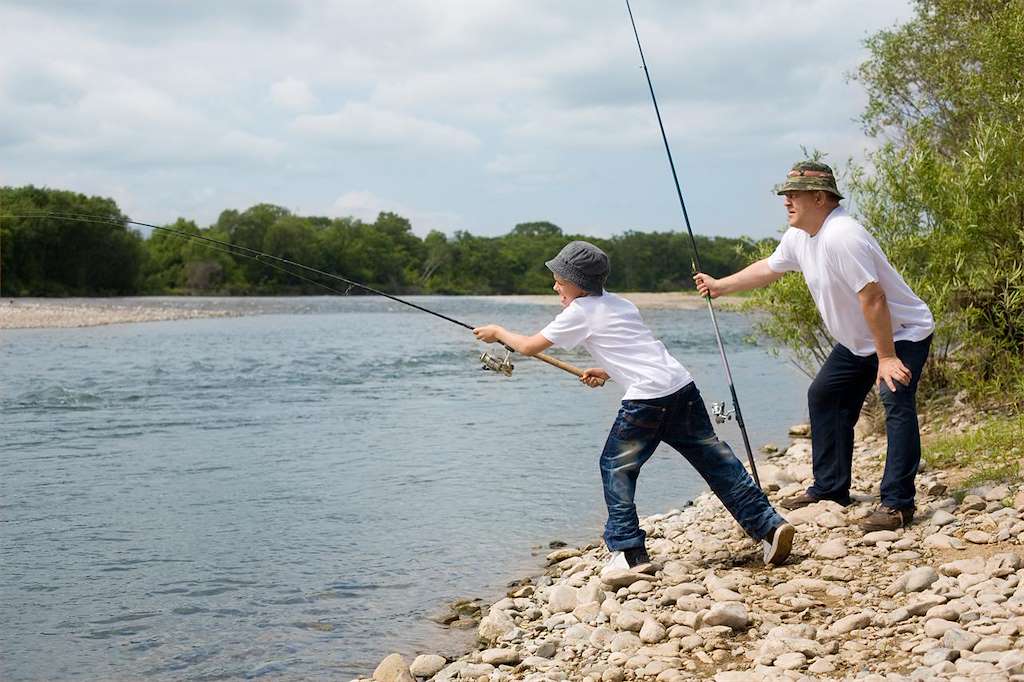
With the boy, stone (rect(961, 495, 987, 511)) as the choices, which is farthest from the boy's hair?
stone (rect(961, 495, 987, 511))

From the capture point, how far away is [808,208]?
5.14 m

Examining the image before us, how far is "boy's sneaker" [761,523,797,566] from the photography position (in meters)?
5.04

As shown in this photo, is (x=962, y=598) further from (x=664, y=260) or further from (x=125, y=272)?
(x=664, y=260)

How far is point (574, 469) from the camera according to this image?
419 inches

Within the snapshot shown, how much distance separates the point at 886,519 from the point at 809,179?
177cm

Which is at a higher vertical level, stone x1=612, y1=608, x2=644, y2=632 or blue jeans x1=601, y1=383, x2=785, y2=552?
blue jeans x1=601, y1=383, x2=785, y2=552

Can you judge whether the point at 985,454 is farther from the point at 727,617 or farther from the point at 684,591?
the point at 727,617

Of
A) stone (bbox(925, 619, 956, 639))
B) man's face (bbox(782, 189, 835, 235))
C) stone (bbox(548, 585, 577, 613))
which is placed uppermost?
man's face (bbox(782, 189, 835, 235))

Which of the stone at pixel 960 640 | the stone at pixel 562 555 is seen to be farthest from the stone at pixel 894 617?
the stone at pixel 562 555

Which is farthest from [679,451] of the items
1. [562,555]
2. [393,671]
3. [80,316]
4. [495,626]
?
[80,316]

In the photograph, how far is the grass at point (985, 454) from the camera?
238 inches

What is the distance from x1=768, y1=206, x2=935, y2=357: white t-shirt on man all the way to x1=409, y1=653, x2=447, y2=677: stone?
98.6 inches

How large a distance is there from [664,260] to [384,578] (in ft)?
317

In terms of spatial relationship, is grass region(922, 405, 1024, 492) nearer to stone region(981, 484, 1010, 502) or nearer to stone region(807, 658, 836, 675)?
stone region(981, 484, 1010, 502)
